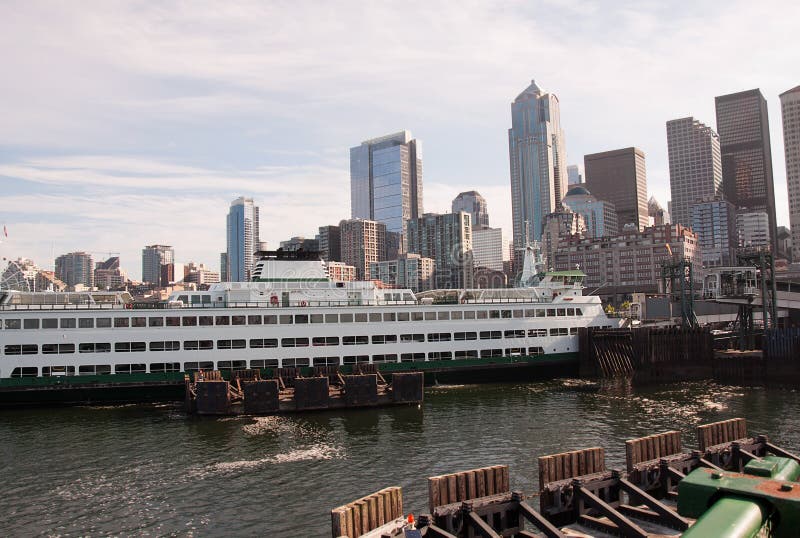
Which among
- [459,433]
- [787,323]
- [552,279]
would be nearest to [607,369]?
[552,279]

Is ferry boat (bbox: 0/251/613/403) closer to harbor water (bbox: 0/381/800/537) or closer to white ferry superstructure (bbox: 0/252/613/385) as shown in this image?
white ferry superstructure (bbox: 0/252/613/385)

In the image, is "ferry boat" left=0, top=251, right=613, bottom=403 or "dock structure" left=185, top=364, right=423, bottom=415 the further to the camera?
"ferry boat" left=0, top=251, right=613, bottom=403

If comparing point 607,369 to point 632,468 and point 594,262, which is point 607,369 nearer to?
point 632,468

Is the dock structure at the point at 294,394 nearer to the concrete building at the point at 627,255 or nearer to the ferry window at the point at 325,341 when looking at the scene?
the ferry window at the point at 325,341

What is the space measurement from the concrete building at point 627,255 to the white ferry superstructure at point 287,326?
123 m

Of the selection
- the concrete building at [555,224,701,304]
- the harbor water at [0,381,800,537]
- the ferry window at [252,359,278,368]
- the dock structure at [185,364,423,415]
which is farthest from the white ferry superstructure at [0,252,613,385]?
the concrete building at [555,224,701,304]

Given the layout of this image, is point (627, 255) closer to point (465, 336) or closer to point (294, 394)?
point (465, 336)

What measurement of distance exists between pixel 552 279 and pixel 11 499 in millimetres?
45502

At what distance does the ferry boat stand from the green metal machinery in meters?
39.8

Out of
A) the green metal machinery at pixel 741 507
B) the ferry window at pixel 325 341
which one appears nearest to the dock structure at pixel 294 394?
the ferry window at pixel 325 341

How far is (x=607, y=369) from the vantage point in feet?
165

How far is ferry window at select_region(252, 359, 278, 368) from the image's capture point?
44.6 meters

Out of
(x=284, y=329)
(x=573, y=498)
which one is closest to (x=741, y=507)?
(x=573, y=498)

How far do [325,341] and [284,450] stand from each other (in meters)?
18.5
